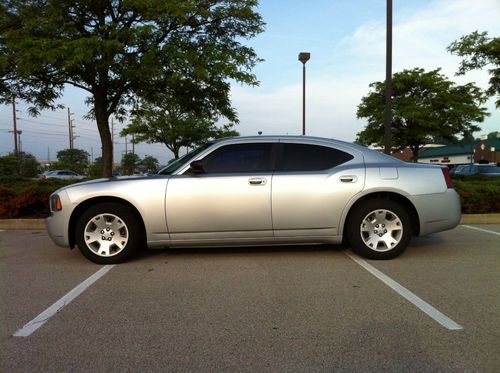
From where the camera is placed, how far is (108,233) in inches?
223

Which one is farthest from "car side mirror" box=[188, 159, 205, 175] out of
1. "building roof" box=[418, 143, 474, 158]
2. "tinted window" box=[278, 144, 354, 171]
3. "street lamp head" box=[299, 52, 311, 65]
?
"building roof" box=[418, 143, 474, 158]

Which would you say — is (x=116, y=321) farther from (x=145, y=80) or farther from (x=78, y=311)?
(x=145, y=80)

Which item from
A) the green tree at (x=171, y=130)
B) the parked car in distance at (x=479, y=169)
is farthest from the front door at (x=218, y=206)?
the green tree at (x=171, y=130)

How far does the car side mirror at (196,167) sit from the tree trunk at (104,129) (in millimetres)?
6959

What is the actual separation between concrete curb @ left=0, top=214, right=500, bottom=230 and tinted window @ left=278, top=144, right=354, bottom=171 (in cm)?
443

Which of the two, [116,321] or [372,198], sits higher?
[372,198]

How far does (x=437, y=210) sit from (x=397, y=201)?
51 cm

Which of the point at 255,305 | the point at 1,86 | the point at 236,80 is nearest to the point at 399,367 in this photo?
the point at 255,305

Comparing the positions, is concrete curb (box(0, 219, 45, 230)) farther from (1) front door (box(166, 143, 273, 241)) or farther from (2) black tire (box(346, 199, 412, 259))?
(2) black tire (box(346, 199, 412, 259))

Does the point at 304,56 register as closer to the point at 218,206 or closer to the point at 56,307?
the point at 218,206

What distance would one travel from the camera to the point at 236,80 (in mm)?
9875

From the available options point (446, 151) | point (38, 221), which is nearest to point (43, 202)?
point (38, 221)

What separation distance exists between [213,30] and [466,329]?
30.5ft

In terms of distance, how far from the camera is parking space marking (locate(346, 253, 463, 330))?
3.65m
